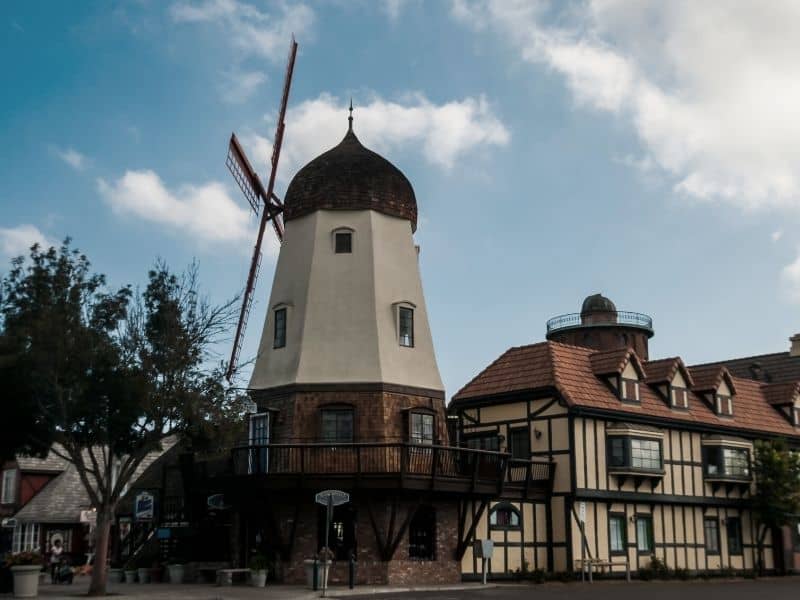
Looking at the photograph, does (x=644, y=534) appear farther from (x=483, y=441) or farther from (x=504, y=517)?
(x=483, y=441)

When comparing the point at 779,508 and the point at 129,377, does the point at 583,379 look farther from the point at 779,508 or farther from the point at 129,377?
the point at 129,377

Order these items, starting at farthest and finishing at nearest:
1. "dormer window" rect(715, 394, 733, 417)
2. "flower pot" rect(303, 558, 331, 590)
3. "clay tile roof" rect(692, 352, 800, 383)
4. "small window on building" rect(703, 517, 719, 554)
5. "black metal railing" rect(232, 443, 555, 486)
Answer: "clay tile roof" rect(692, 352, 800, 383), "dormer window" rect(715, 394, 733, 417), "small window on building" rect(703, 517, 719, 554), "black metal railing" rect(232, 443, 555, 486), "flower pot" rect(303, 558, 331, 590)

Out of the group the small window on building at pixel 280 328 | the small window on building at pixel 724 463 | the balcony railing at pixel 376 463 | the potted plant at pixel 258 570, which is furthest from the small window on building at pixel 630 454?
the potted plant at pixel 258 570

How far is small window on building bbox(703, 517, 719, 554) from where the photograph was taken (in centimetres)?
3422

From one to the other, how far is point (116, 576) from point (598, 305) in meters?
30.1

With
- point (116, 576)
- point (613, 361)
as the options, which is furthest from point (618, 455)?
point (116, 576)

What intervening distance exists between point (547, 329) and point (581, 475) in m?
23.8

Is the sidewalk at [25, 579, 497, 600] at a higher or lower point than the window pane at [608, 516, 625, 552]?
lower

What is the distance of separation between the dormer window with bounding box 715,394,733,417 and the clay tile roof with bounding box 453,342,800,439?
0.70ft

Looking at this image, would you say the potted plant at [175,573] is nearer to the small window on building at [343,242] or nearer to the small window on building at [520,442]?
the small window on building at [343,242]

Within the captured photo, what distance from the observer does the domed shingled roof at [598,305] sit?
5206 centimetres

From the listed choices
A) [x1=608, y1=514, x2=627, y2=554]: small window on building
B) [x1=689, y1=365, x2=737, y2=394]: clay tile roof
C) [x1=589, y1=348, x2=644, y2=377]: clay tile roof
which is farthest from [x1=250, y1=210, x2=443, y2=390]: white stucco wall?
[x1=689, y1=365, x2=737, y2=394]: clay tile roof

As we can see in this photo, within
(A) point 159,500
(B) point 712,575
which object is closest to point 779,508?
(B) point 712,575

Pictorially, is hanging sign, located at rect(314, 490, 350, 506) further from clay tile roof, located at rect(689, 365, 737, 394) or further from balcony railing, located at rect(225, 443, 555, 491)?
clay tile roof, located at rect(689, 365, 737, 394)
